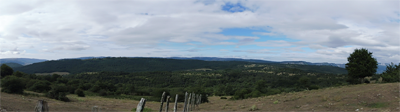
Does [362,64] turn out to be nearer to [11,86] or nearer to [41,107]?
[41,107]

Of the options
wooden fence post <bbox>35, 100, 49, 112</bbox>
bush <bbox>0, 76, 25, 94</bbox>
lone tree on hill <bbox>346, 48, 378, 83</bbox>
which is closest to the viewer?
wooden fence post <bbox>35, 100, 49, 112</bbox>

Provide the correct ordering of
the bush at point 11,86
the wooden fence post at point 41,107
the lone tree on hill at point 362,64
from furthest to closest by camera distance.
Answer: the lone tree on hill at point 362,64, the bush at point 11,86, the wooden fence post at point 41,107

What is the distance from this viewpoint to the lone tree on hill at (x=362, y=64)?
28.1 m

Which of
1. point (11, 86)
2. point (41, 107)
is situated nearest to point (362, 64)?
point (41, 107)

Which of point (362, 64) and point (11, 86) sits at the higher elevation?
point (362, 64)

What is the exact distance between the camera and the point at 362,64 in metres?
28.4

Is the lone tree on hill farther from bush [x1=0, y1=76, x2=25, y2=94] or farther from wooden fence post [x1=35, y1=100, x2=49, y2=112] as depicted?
bush [x1=0, y1=76, x2=25, y2=94]

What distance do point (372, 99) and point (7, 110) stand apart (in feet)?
82.4

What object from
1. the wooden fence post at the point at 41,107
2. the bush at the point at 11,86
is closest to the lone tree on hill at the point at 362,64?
the wooden fence post at the point at 41,107

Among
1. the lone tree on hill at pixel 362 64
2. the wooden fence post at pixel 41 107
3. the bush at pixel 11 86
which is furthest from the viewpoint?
the lone tree on hill at pixel 362 64

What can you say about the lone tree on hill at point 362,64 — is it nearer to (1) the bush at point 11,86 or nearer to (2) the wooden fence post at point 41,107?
(2) the wooden fence post at point 41,107

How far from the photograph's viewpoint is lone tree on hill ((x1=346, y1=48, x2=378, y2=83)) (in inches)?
1106

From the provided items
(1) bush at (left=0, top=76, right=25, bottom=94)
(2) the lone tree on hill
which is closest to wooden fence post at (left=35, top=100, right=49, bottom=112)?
(1) bush at (left=0, top=76, right=25, bottom=94)

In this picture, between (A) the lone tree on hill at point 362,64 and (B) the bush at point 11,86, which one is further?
(A) the lone tree on hill at point 362,64
